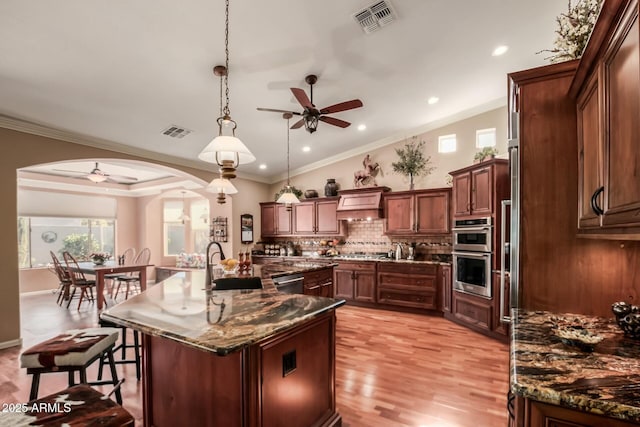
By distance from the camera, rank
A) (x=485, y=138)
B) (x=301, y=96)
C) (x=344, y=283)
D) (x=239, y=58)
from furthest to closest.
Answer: (x=344, y=283)
(x=485, y=138)
(x=239, y=58)
(x=301, y=96)

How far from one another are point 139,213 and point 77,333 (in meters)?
7.93

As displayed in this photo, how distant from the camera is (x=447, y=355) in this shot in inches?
131

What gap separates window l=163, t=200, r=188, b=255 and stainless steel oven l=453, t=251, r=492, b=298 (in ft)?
25.2

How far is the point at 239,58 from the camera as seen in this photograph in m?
3.07

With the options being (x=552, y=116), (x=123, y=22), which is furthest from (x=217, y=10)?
(x=552, y=116)

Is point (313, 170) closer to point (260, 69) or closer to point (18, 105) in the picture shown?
point (260, 69)

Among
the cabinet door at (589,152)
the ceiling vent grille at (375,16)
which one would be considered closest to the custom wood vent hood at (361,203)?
the ceiling vent grille at (375,16)

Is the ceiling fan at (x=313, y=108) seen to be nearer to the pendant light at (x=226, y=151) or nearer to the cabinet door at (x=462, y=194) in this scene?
the pendant light at (x=226, y=151)

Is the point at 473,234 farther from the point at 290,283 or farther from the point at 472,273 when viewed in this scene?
the point at 290,283

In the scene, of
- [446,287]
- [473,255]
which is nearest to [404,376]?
[473,255]

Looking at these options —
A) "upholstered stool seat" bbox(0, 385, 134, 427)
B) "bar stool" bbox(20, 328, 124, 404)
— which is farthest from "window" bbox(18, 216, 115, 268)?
"upholstered stool seat" bbox(0, 385, 134, 427)

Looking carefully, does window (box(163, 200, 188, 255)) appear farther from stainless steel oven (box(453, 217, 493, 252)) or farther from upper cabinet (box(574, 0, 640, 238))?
upper cabinet (box(574, 0, 640, 238))

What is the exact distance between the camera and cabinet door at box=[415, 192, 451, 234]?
4.99m

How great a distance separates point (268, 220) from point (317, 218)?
54.9 inches
